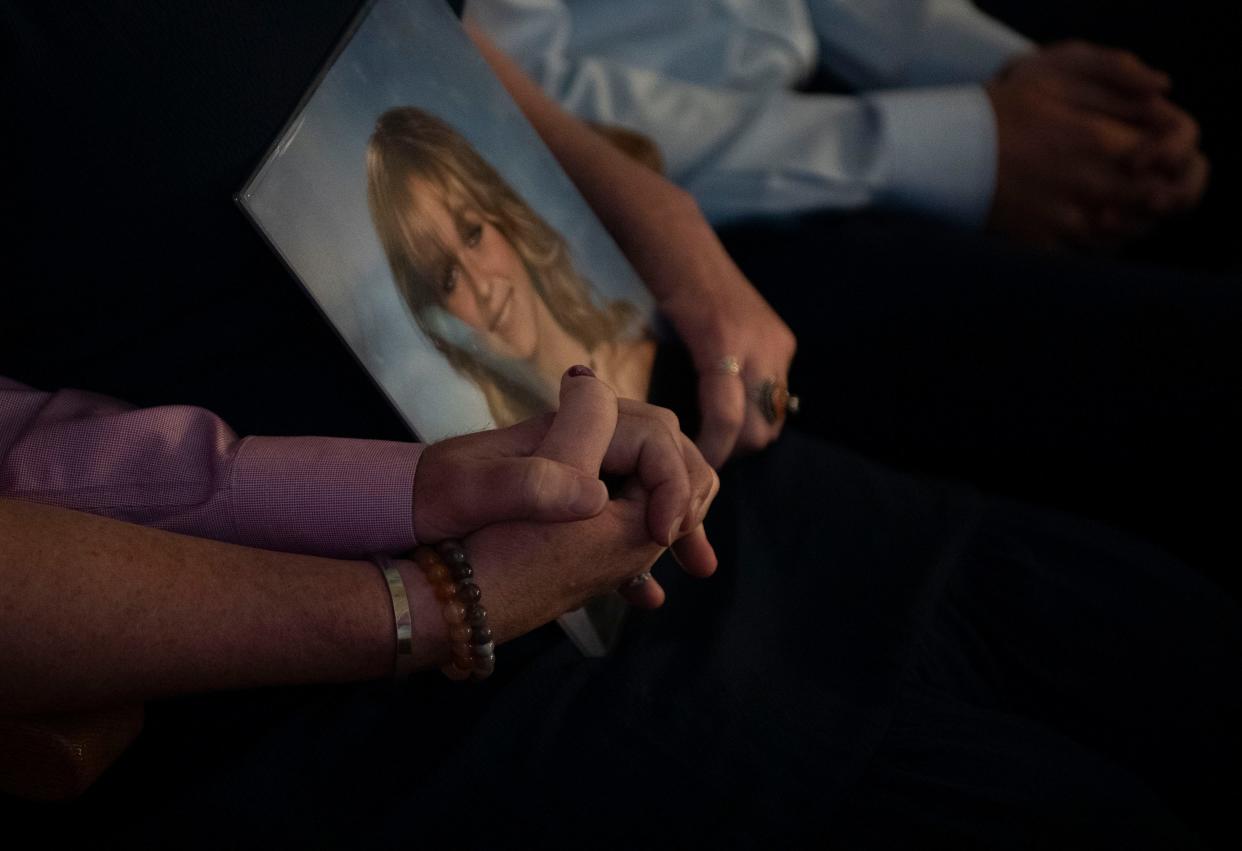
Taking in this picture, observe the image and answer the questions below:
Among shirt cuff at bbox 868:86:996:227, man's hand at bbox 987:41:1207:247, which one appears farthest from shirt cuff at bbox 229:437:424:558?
man's hand at bbox 987:41:1207:247

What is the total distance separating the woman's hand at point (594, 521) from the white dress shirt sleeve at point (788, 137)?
69cm

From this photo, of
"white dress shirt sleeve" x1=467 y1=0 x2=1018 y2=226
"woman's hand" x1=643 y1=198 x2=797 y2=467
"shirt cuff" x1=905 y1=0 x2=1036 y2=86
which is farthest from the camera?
"shirt cuff" x1=905 y1=0 x2=1036 y2=86

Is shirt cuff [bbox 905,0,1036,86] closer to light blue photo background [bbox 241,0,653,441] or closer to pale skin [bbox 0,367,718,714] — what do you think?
light blue photo background [bbox 241,0,653,441]

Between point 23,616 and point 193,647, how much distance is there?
0.09 meters

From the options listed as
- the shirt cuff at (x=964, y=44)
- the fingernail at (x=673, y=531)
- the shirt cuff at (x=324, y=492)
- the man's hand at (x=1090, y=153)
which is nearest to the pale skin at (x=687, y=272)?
the fingernail at (x=673, y=531)

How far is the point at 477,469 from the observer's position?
0.65 meters

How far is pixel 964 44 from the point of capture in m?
1.51

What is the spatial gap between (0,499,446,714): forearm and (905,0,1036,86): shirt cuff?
1.26 metres

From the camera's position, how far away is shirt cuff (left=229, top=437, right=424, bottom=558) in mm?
659

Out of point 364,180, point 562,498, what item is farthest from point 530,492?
point 364,180

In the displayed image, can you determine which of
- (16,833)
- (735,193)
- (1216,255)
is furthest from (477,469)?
(1216,255)

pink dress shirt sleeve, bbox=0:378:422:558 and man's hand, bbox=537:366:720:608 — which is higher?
pink dress shirt sleeve, bbox=0:378:422:558

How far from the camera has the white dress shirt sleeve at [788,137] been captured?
4.29 feet

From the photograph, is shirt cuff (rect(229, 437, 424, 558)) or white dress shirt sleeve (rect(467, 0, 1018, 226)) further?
white dress shirt sleeve (rect(467, 0, 1018, 226))
